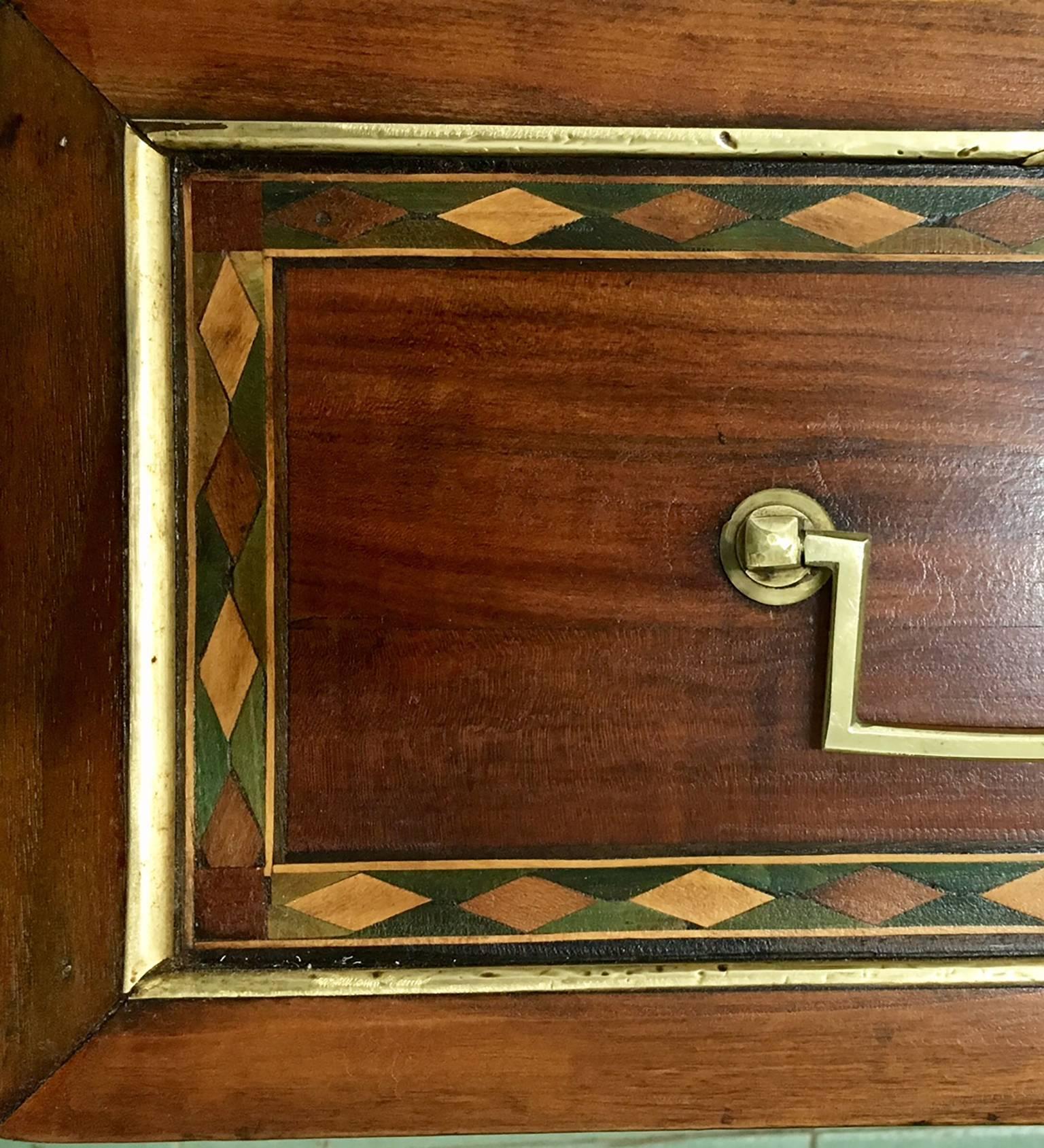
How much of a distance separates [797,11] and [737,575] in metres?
0.22

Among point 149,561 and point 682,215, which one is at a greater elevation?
point 682,215

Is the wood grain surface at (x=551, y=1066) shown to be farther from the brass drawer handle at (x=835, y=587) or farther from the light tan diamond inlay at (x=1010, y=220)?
the light tan diamond inlay at (x=1010, y=220)

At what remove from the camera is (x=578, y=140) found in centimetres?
38

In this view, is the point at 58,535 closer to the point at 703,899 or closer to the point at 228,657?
the point at 228,657

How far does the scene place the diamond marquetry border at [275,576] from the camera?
394mm

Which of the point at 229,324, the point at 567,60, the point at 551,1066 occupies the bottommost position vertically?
the point at 551,1066

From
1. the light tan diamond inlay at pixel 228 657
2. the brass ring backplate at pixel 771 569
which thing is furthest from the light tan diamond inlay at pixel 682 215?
the light tan diamond inlay at pixel 228 657

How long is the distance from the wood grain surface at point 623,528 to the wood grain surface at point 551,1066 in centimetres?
8

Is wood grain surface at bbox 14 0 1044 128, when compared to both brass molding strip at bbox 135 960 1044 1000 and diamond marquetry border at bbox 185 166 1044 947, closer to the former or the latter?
diamond marquetry border at bbox 185 166 1044 947

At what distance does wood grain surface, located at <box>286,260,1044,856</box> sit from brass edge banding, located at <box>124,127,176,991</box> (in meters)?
0.05

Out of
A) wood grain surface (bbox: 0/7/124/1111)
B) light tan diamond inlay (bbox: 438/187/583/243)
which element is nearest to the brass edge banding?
wood grain surface (bbox: 0/7/124/1111)

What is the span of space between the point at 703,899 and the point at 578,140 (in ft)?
1.07

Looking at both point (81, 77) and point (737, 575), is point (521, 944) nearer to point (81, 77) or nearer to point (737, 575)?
point (737, 575)

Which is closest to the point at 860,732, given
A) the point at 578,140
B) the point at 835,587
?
the point at 835,587
